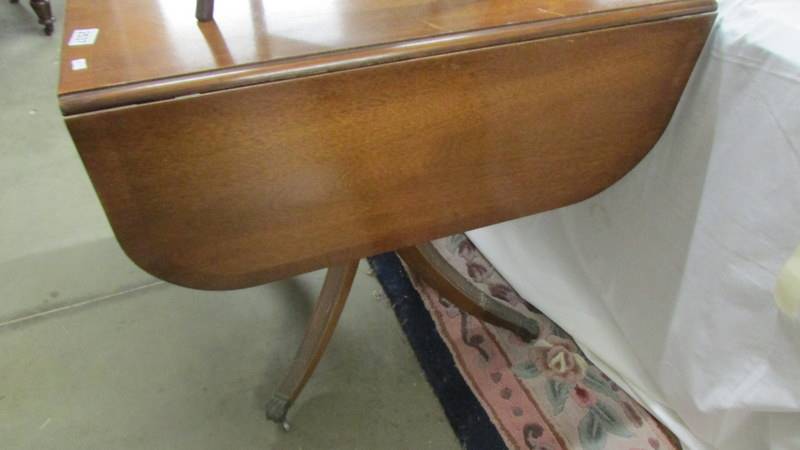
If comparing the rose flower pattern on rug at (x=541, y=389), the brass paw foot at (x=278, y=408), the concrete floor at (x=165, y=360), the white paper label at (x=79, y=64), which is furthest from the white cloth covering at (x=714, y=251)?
the white paper label at (x=79, y=64)

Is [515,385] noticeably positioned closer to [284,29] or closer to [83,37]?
[284,29]

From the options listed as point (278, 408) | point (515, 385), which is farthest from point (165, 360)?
point (515, 385)

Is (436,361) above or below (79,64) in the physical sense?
below

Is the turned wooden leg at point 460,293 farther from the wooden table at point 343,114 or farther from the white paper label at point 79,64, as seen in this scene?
the white paper label at point 79,64

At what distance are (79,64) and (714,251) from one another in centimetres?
80

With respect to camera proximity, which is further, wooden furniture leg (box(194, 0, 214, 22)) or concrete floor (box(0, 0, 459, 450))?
concrete floor (box(0, 0, 459, 450))

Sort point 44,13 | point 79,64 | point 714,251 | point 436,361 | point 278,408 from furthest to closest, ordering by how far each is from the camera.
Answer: point 44,13 < point 436,361 < point 278,408 < point 714,251 < point 79,64

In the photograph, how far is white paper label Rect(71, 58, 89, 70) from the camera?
20.6 inches

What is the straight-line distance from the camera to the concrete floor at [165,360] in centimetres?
101

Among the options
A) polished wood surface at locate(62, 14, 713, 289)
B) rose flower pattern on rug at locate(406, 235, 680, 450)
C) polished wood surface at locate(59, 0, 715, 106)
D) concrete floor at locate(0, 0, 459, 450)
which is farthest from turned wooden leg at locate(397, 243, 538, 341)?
polished wood surface at locate(59, 0, 715, 106)

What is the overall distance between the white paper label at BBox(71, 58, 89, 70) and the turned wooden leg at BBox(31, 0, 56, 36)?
2160 millimetres

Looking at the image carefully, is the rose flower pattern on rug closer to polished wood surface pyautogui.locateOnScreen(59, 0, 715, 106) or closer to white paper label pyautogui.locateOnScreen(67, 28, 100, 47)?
polished wood surface pyautogui.locateOnScreen(59, 0, 715, 106)

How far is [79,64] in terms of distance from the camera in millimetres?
530

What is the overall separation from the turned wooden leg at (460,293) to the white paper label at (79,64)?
588mm
